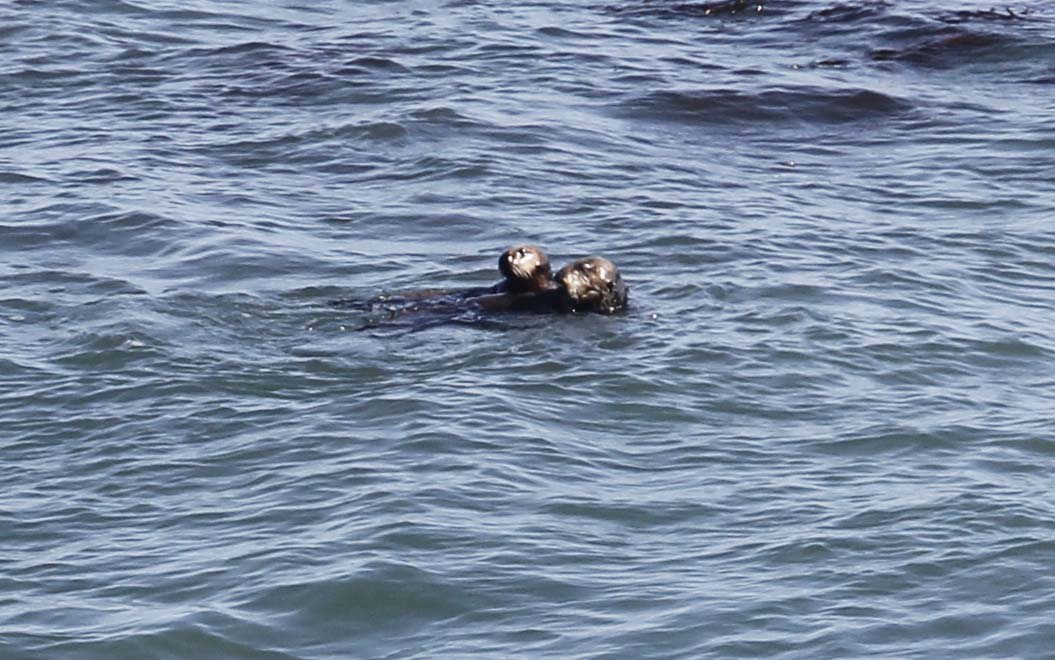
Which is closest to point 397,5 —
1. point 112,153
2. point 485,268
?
point 112,153

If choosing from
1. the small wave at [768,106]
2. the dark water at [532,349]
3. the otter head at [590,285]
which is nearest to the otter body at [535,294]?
the otter head at [590,285]

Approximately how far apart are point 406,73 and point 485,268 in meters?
5.81

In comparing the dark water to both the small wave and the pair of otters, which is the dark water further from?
the pair of otters

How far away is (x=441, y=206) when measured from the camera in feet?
49.9

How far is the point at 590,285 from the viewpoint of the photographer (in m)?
12.1

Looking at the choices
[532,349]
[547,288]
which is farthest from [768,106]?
[532,349]

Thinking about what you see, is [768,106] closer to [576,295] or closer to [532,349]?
[576,295]

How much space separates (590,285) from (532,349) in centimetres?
61

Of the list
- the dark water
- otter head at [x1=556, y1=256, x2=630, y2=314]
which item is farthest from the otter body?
the dark water

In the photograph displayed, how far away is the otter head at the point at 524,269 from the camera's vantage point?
40.1 feet

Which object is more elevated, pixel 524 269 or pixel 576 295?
pixel 524 269

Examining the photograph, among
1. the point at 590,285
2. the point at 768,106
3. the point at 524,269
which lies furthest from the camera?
the point at 768,106

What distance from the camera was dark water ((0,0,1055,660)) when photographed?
855 cm

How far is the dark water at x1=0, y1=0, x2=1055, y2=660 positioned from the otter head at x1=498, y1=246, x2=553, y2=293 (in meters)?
0.34
